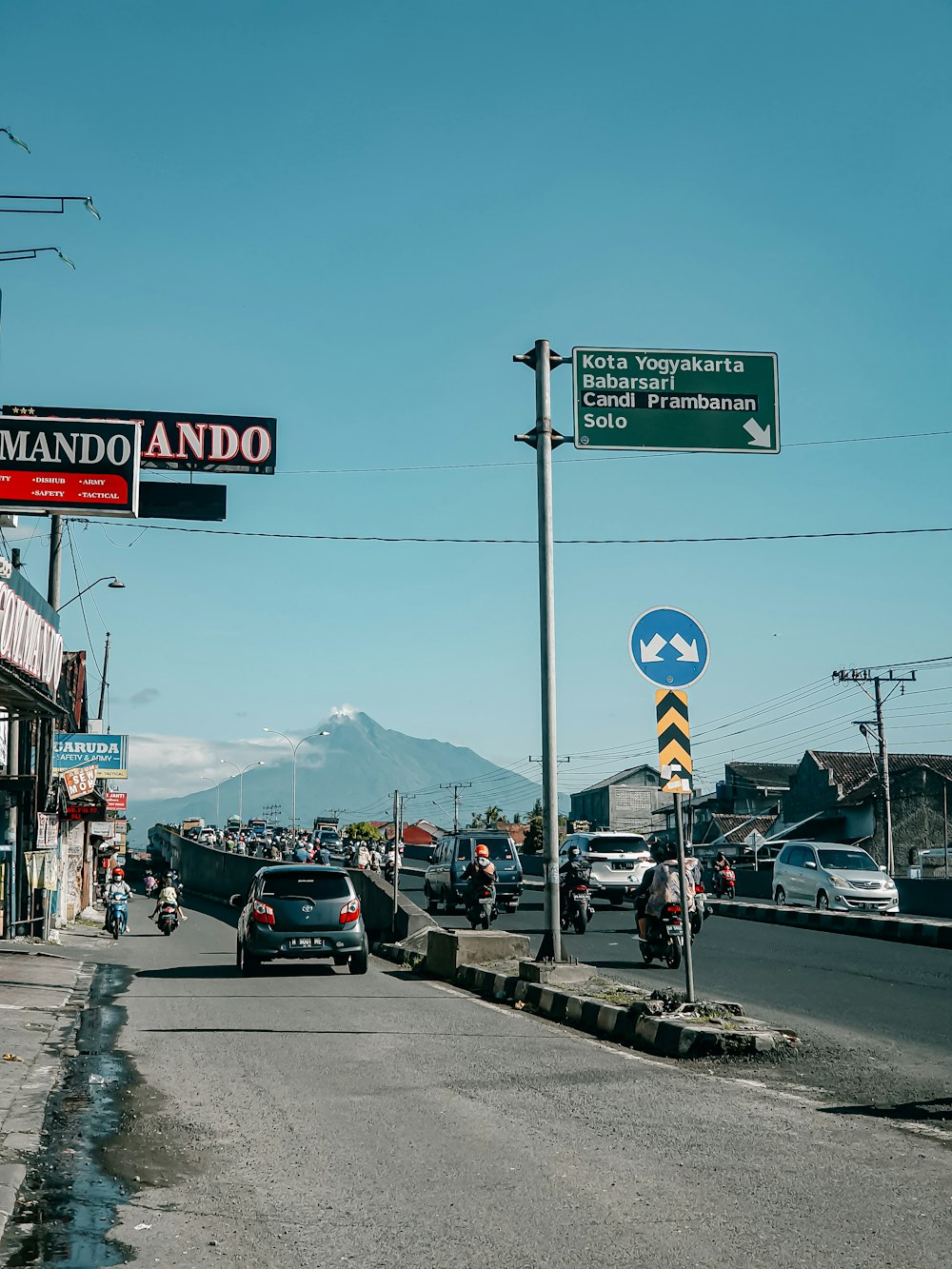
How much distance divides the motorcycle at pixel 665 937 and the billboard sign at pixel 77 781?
54.6ft

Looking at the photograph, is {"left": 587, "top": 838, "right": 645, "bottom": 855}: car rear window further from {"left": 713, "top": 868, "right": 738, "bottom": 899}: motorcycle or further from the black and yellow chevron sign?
the black and yellow chevron sign

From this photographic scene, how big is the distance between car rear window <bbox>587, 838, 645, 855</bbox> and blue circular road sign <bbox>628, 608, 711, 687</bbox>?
74.1 ft

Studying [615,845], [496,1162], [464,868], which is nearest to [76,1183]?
[496,1162]

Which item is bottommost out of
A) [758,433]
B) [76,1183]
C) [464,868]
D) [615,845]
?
[76,1183]

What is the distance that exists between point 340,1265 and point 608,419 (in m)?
9.75

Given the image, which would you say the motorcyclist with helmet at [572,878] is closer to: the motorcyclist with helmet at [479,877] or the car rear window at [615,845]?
the motorcyclist with helmet at [479,877]

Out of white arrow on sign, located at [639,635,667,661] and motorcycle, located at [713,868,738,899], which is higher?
white arrow on sign, located at [639,635,667,661]

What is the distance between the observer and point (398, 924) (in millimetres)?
23562

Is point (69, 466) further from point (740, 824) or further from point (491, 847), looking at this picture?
point (740, 824)

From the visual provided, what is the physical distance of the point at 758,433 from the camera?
1340 cm

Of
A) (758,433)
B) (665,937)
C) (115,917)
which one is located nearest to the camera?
(758,433)

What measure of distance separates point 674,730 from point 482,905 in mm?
13109

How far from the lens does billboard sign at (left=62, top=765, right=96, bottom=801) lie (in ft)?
97.3

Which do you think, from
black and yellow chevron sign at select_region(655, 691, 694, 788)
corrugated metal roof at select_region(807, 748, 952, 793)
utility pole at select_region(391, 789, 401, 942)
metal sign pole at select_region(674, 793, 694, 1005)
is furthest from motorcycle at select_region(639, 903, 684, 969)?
corrugated metal roof at select_region(807, 748, 952, 793)
